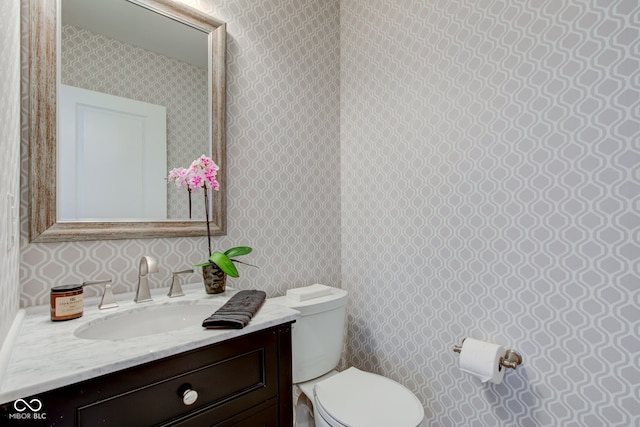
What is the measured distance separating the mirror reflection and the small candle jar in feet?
0.90

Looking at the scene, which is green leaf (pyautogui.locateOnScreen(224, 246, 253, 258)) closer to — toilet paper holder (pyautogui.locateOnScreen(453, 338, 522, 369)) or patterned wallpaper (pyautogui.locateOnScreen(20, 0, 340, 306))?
patterned wallpaper (pyautogui.locateOnScreen(20, 0, 340, 306))

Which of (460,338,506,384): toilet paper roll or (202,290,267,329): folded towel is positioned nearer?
(202,290,267,329): folded towel

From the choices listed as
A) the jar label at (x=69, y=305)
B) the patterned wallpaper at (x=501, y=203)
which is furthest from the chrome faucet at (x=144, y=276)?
the patterned wallpaper at (x=501, y=203)

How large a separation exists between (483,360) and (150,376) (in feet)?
3.66

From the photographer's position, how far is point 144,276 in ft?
3.84

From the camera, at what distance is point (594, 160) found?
110cm

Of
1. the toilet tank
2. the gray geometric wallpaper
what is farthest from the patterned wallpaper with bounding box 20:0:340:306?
the toilet tank

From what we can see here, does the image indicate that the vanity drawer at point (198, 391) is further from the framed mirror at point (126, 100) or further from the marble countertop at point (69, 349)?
the framed mirror at point (126, 100)

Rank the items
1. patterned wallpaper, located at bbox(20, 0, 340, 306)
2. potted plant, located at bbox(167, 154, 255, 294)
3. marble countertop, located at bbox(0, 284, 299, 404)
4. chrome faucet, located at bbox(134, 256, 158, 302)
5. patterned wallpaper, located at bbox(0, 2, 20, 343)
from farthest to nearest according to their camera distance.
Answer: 1. patterned wallpaper, located at bbox(20, 0, 340, 306)
2. potted plant, located at bbox(167, 154, 255, 294)
3. chrome faucet, located at bbox(134, 256, 158, 302)
4. patterned wallpaper, located at bbox(0, 2, 20, 343)
5. marble countertop, located at bbox(0, 284, 299, 404)

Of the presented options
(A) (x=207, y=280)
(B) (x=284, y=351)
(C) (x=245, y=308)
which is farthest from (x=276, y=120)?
(B) (x=284, y=351)

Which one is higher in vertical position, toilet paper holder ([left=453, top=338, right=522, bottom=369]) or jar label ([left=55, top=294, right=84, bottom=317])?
jar label ([left=55, top=294, right=84, bottom=317])

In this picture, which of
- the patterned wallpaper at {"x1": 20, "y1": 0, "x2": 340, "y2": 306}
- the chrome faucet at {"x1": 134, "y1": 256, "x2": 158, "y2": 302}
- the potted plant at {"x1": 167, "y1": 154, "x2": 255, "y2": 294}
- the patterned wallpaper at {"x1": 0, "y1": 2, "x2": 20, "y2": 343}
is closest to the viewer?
the patterned wallpaper at {"x1": 0, "y1": 2, "x2": 20, "y2": 343}

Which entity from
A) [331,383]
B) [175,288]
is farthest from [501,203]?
[175,288]

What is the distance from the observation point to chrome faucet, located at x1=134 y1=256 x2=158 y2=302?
1.16 m
